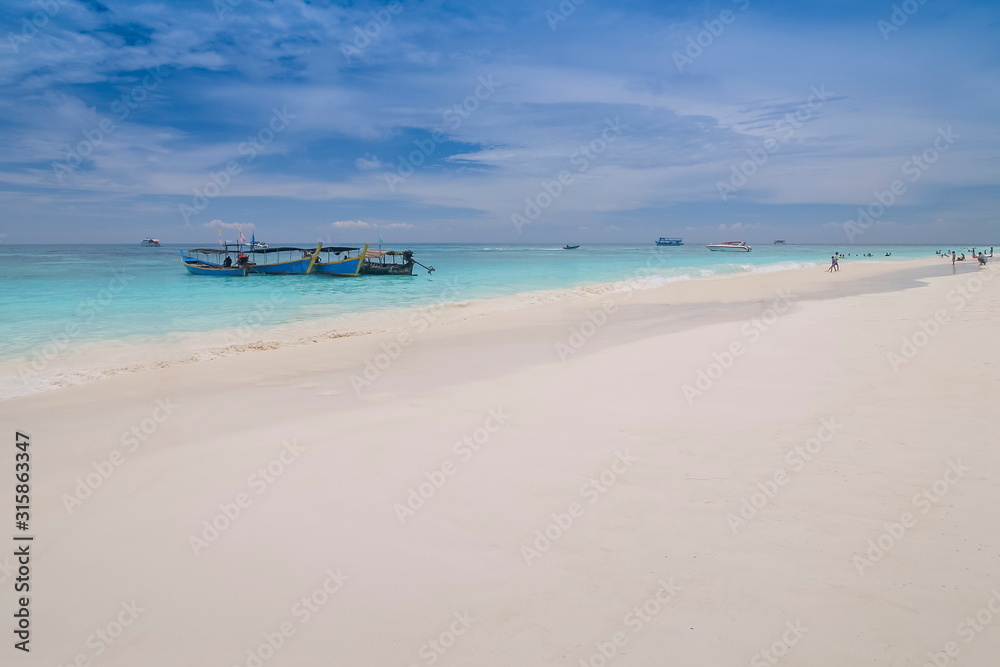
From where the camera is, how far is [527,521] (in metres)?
4.16

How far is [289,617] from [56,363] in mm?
11582

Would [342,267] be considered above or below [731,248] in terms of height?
below

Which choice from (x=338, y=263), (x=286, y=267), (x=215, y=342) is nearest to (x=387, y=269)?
(x=338, y=263)

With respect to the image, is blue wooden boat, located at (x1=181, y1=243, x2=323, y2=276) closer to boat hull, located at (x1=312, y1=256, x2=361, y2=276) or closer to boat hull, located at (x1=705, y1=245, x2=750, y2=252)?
boat hull, located at (x1=312, y1=256, x2=361, y2=276)

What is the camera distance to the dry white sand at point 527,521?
9.90 feet

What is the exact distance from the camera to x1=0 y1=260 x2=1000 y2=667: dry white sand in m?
3.02

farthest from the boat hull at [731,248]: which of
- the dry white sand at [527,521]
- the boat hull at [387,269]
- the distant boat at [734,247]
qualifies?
the dry white sand at [527,521]

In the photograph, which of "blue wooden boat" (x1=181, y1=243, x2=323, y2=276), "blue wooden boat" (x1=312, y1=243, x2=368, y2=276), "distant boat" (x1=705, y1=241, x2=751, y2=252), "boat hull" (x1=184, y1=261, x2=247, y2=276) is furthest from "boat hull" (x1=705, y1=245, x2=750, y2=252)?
"boat hull" (x1=184, y1=261, x2=247, y2=276)

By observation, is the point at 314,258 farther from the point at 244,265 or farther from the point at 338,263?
the point at 244,265

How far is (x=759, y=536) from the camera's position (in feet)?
12.6

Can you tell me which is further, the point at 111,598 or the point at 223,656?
the point at 111,598

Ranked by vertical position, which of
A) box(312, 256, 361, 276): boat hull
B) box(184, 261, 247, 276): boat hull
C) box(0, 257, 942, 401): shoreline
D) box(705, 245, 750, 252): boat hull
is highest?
box(705, 245, 750, 252): boat hull

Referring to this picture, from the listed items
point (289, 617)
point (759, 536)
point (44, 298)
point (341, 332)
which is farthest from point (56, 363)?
point (44, 298)

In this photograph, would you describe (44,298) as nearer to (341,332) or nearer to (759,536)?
(341,332)
